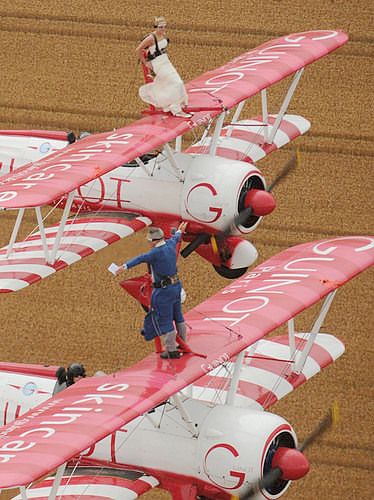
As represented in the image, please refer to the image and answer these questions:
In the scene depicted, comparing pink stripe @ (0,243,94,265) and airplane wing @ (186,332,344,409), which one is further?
pink stripe @ (0,243,94,265)

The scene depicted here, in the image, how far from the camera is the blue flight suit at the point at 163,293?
11438 millimetres

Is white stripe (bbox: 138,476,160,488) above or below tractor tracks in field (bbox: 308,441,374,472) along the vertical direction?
above

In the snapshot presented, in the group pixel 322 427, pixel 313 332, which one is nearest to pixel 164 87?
pixel 313 332

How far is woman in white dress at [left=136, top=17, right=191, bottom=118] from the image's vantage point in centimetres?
1320

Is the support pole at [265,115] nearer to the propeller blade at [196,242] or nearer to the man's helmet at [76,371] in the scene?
the propeller blade at [196,242]

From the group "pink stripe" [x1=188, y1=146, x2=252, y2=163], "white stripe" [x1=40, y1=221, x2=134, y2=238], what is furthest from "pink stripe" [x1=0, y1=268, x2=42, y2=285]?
"pink stripe" [x1=188, y1=146, x2=252, y2=163]

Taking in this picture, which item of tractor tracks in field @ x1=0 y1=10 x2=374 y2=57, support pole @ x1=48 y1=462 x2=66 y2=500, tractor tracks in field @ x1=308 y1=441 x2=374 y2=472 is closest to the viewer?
support pole @ x1=48 y1=462 x2=66 y2=500

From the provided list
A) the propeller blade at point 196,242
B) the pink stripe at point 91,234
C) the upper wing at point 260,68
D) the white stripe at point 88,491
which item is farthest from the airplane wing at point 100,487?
the upper wing at point 260,68

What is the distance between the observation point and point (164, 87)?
13.2m

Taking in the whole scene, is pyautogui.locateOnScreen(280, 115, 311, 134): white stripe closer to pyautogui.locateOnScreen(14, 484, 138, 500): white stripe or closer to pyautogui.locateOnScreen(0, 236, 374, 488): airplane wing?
pyautogui.locateOnScreen(0, 236, 374, 488): airplane wing

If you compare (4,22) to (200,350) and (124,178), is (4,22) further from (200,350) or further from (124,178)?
(200,350)

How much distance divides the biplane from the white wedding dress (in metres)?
0.11

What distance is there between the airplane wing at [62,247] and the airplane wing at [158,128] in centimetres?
52

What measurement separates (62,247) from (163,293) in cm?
195
